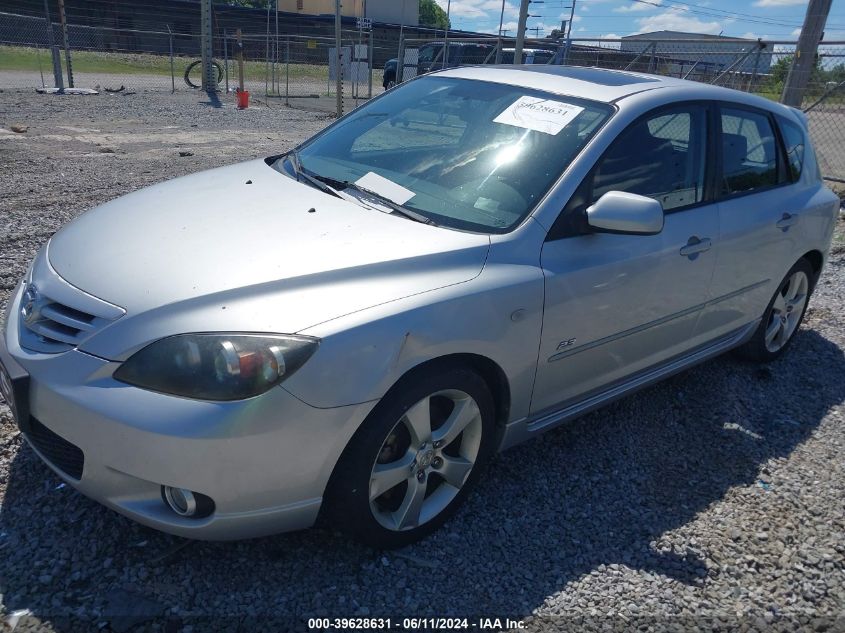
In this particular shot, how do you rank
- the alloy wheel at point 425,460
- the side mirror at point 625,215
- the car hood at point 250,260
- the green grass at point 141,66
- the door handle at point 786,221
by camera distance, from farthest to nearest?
the green grass at point 141,66 → the door handle at point 786,221 → the side mirror at point 625,215 → the alloy wheel at point 425,460 → the car hood at point 250,260

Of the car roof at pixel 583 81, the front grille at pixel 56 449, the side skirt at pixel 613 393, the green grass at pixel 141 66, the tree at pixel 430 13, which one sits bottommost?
the green grass at pixel 141 66

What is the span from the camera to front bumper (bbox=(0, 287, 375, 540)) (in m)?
2.05

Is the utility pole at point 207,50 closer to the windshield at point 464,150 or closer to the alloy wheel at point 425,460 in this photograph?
the windshield at point 464,150

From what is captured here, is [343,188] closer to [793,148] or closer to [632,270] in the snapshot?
[632,270]

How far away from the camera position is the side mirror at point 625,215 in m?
2.78

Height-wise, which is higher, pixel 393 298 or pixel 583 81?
pixel 583 81

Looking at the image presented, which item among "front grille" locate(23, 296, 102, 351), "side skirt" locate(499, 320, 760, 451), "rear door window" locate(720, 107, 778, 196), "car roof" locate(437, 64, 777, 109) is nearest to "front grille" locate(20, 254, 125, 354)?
"front grille" locate(23, 296, 102, 351)

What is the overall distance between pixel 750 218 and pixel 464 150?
1.73m

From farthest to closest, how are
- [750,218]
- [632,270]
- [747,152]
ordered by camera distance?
[747,152]
[750,218]
[632,270]

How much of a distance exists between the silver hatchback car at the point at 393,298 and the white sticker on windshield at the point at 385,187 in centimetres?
2

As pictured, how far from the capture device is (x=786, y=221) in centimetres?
403

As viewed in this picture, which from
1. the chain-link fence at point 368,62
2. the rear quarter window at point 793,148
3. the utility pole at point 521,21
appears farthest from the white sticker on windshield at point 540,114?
the utility pole at point 521,21

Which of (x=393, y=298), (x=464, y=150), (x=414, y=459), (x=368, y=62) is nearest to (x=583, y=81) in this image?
(x=464, y=150)

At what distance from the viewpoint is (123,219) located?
291 cm
